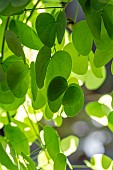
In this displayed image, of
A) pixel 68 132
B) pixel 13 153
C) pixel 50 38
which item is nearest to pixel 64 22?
pixel 50 38

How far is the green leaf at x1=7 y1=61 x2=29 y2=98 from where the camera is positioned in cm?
35

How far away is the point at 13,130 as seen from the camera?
1.60 ft

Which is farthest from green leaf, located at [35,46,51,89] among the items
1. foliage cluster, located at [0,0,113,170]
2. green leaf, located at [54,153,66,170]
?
green leaf, located at [54,153,66,170]

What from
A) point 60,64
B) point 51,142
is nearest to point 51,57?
point 60,64

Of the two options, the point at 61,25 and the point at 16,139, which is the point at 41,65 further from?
the point at 16,139

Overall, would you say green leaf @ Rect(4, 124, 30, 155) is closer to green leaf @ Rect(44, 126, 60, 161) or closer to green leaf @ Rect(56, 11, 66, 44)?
green leaf @ Rect(44, 126, 60, 161)

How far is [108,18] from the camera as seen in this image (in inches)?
12.9

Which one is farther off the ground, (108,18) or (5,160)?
(108,18)

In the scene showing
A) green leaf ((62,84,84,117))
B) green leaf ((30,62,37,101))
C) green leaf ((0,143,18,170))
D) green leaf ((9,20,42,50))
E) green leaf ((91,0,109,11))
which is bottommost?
green leaf ((0,143,18,170))

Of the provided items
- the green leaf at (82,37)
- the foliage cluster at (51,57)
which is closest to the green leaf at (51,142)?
the foliage cluster at (51,57)

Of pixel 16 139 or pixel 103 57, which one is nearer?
pixel 103 57

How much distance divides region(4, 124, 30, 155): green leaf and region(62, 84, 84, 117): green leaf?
124mm

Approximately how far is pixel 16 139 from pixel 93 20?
8.1 inches

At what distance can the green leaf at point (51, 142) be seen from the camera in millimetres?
429
